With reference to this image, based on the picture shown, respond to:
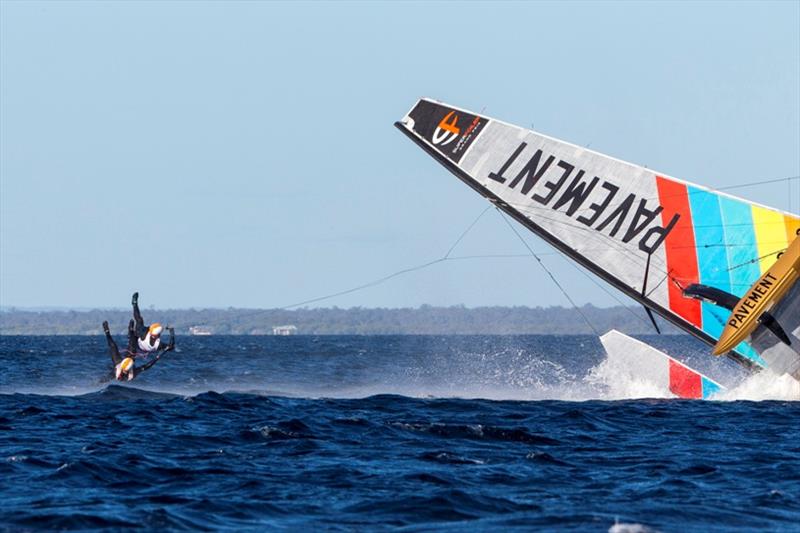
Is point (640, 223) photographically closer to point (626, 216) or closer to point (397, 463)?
point (626, 216)

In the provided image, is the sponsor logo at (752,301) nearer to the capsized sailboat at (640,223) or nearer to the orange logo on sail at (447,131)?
the capsized sailboat at (640,223)

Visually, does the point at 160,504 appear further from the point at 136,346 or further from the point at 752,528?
the point at 136,346

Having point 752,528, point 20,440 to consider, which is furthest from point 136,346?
point 752,528

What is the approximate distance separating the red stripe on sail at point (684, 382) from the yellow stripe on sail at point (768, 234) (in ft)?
8.59

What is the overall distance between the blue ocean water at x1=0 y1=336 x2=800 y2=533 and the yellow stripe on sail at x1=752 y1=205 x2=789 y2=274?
8.79ft

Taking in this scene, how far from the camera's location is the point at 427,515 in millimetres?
11727

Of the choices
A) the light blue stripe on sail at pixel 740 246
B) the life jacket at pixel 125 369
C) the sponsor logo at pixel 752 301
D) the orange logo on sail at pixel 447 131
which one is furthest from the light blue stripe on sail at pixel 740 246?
the life jacket at pixel 125 369

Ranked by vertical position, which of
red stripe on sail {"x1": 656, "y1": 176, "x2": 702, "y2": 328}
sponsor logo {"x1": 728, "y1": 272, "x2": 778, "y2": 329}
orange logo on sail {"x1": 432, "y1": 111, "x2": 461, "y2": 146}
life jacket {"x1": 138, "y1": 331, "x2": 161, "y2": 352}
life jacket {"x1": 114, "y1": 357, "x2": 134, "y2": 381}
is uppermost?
orange logo on sail {"x1": 432, "y1": 111, "x2": 461, "y2": 146}

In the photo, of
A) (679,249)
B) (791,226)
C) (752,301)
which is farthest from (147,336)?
(791,226)

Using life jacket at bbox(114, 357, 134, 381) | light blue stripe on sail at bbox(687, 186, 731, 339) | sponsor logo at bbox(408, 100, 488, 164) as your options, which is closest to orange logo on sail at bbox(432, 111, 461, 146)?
sponsor logo at bbox(408, 100, 488, 164)

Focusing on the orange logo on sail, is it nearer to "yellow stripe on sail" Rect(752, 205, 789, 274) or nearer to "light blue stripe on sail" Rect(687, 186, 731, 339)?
"light blue stripe on sail" Rect(687, 186, 731, 339)

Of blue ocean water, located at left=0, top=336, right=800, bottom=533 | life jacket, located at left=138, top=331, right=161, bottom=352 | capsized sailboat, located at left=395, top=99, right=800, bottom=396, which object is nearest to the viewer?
blue ocean water, located at left=0, top=336, right=800, bottom=533

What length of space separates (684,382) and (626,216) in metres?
3.45

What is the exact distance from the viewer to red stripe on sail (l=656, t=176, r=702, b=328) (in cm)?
2288
